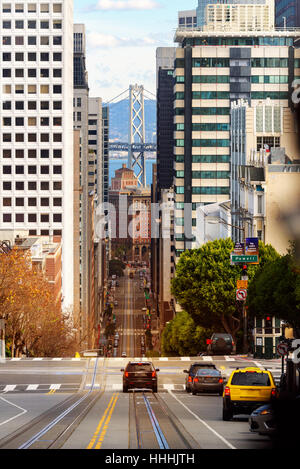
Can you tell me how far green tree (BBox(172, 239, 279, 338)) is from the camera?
93875mm

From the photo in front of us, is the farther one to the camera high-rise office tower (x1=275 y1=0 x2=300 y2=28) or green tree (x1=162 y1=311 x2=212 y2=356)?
high-rise office tower (x1=275 y1=0 x2=300 y2=28)

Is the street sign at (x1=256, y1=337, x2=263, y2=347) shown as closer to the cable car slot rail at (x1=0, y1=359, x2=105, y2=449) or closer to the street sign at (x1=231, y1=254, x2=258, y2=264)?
the street sign at (x1=231, y1=254, x2=258, y2=264)

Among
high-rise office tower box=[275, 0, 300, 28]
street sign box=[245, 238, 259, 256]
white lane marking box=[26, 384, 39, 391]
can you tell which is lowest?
white lane marking box=[26, 384, 39, 391]

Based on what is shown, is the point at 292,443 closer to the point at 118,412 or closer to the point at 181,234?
the point at 118,412

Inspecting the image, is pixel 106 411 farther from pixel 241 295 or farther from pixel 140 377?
pixel 241 295

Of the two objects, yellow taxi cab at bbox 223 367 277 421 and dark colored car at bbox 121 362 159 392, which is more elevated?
yellow taxi cab at bbox 223 367 277 421

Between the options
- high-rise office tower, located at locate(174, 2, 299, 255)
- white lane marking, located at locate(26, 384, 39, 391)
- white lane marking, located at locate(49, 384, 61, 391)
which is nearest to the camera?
white lane marking, located at locate(26, 384, 39, 391)

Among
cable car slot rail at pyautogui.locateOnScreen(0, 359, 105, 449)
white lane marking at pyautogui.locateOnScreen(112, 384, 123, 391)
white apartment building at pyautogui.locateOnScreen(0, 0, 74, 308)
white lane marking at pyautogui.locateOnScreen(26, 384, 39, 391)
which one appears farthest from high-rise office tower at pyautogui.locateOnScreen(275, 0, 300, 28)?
cable car slot rail at pyautogui.locateOnScreen(0, 359, 105, 449)

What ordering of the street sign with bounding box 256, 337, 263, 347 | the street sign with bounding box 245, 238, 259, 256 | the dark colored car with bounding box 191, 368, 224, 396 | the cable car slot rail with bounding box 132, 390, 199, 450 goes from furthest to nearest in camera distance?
the street sign with bounding box 256, 337, 263, 347
the street sign with bounding box 245, 238, 259, 256
the dark colored car with bounding box 191, 368, 224, 396
the cable car slot rail with bounding box 132, 390, 199, 450

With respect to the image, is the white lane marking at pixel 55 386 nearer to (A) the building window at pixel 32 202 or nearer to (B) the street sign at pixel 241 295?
(B) the street sign at pixel 241 295

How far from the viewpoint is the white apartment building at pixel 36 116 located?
164375 mm

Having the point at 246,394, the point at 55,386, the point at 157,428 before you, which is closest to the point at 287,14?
the point at 55,386

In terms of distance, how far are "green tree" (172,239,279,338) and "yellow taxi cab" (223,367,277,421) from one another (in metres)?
58.6
